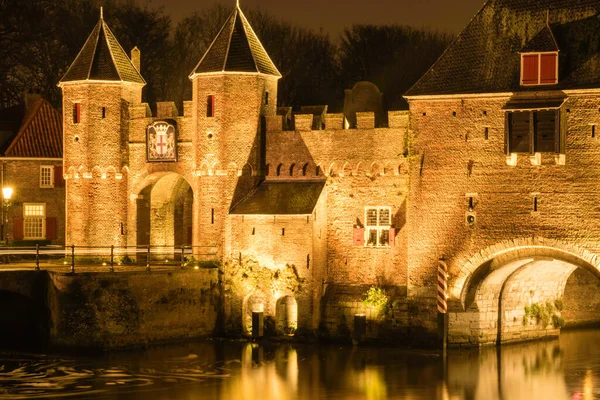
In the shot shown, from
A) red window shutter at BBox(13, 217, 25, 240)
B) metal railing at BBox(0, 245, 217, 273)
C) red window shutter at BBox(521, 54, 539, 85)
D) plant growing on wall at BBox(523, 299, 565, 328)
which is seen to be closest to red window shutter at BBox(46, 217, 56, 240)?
red window shutter at BBox(13, 217, 25, 240)

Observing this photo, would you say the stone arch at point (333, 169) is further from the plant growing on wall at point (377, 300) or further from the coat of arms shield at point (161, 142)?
the coat of arms shield at point (161, 142)

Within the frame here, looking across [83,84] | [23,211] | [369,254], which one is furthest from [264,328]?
[23,211]

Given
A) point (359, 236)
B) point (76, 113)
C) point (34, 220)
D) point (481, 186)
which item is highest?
point (76, 113)

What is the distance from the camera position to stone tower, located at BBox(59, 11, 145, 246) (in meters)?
37.9

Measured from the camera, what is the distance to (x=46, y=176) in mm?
45625

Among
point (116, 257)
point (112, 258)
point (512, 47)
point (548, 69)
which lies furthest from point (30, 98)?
point (548, 69)

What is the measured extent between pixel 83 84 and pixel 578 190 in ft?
47.3

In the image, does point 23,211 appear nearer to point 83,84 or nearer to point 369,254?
point 83,84

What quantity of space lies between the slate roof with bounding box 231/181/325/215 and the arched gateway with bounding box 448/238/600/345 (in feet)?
14.4

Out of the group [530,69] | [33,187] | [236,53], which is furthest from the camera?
[33,187]

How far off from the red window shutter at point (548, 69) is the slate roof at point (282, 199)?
6.73 meters

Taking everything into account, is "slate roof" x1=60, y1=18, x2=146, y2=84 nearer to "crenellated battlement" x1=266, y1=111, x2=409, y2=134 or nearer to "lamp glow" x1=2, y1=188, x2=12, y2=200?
"crenellated battlement" x1=266, y1=111, x2=409, y2=134

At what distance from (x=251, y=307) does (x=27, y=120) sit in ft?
48.3

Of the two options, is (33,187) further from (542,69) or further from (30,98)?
(542,69)
